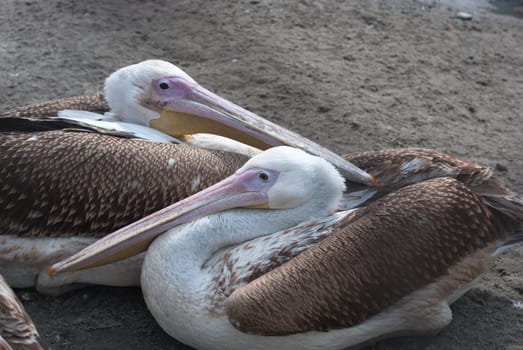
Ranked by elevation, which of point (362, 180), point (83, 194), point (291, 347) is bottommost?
point (291, 347)

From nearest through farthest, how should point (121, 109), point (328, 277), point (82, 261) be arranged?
point (328, 277) → point (82, 261) → point (121, 109)

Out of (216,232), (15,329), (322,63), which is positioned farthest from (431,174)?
(322,63)

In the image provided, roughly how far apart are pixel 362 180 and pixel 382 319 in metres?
0.84

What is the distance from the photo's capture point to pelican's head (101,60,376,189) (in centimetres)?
472

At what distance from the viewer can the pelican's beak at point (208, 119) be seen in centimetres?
468

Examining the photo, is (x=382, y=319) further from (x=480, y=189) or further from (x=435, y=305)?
(x=480, y=189)

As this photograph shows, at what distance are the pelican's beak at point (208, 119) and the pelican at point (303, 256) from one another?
0.57 meters

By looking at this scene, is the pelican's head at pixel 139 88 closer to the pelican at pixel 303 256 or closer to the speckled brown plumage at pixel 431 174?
the pelican at pixel 303 256

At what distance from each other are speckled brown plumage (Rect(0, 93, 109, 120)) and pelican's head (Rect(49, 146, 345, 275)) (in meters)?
1.16

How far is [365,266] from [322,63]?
3741 mm

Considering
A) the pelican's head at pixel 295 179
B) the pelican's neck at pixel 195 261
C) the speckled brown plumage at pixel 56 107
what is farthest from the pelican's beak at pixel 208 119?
Answer: the pelican's neck at pixel 195 261

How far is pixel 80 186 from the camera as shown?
4312 millimetres

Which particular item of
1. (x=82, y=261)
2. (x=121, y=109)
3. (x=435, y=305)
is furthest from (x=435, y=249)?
(x=121, y=109)

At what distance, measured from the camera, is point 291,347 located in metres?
3.78
